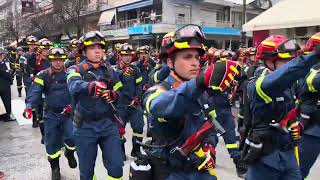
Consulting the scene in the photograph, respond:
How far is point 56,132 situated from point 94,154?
1665 mm

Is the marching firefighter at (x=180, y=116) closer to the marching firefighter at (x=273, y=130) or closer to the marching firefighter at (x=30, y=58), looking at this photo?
the marching firefighter at (x=273, y=130)

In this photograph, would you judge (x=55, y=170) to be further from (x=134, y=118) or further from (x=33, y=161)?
(x=134, y=118)

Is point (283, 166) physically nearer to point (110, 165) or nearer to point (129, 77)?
point (110, 165)

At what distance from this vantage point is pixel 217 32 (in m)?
36.4

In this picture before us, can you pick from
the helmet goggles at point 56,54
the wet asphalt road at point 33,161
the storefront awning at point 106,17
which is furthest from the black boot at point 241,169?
the storefront awning at point 106,17

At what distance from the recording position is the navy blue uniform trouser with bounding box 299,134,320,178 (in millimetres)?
4801

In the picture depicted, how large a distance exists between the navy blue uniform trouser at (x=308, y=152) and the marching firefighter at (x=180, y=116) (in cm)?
210

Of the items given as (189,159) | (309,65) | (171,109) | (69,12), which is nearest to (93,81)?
(189,159)

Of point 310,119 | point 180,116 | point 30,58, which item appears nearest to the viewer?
point 180,116

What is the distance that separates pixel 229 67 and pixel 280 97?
5.57 ft

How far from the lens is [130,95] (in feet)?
25.4

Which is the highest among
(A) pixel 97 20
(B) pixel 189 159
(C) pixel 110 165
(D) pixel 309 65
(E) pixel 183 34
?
(A) pixel 97 20

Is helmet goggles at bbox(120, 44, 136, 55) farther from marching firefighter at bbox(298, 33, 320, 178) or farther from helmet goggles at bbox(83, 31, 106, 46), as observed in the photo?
marching firefighter at bbox(298, 33, 320, 178)

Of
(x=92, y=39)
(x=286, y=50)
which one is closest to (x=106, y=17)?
(x=92, y=39)
